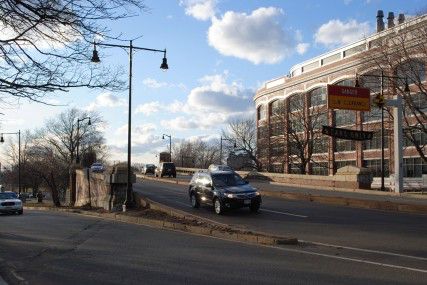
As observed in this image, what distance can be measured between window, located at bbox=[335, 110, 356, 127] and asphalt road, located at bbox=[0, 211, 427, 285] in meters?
65.5

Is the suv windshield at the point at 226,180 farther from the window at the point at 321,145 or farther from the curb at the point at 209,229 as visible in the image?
the window at the point at 321,145

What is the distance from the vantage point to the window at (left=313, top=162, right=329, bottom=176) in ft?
277

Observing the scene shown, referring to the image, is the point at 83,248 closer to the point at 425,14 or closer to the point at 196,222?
the point at 196,222

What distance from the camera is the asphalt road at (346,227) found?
40.3 ft

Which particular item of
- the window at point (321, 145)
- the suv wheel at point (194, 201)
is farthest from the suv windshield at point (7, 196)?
the window at point (321, 145)

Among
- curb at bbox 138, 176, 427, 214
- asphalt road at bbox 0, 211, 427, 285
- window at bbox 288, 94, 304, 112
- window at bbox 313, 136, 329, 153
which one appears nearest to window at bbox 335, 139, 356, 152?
window at bbox 313, 136, 329, 153

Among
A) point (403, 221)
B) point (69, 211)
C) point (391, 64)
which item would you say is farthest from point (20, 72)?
point (391, 64)

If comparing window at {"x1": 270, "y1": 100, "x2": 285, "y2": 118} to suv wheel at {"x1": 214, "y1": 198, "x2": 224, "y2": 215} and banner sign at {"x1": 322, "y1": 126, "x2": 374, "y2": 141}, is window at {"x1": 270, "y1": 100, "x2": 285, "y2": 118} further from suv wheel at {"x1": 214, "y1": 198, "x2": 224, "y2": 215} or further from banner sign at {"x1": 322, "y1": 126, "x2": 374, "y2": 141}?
suv wheel at {"x1": 214, "y1": 198, "x2": 224, "y2": 215}

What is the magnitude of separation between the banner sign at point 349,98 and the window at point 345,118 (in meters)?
42.4

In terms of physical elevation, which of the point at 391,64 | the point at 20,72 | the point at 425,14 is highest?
the point at 425,14

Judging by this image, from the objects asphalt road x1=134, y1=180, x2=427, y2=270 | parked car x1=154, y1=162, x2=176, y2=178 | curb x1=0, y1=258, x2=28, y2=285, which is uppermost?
A: parked car x1=154, y1=162, x2=176, y2=178

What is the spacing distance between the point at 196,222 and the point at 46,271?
27.6 ft

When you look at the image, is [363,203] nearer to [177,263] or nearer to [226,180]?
[226,180]

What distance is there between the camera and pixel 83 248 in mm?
14055
